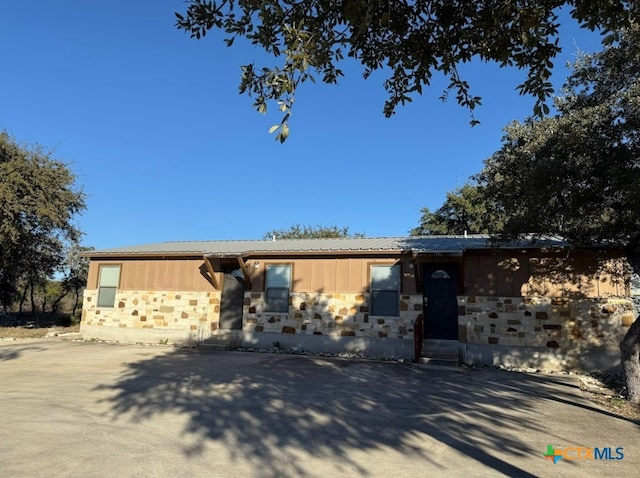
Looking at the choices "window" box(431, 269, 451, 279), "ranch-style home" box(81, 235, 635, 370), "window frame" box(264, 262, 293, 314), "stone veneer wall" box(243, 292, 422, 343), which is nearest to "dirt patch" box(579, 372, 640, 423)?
"ranch-style home" box(81, 235, 635, 370)

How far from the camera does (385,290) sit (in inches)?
484

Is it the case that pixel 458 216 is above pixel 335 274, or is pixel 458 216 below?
above

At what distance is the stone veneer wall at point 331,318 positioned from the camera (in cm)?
1195

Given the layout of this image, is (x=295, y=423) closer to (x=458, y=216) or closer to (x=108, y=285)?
(x=108, y=285)

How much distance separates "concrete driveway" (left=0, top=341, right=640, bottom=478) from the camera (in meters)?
4.36

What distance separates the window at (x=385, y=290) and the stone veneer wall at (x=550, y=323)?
173cm

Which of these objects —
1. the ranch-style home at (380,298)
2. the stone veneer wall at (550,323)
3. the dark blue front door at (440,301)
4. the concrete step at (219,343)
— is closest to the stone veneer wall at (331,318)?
the ranch-style home at (380,298)

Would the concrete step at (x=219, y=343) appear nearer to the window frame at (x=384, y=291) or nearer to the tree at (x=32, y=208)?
the window frame at (x=384, y=291)

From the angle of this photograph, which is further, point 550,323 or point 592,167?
point 550,323

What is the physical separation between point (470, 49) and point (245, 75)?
235 centimetres

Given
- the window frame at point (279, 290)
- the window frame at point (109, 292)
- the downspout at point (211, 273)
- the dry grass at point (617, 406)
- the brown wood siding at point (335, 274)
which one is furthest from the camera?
the window frame at point (109, 292)

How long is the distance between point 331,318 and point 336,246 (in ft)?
7.35

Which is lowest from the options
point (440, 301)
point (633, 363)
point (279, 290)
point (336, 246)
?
point (633, 363)

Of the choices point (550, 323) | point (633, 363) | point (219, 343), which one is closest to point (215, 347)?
point (219, 343)
